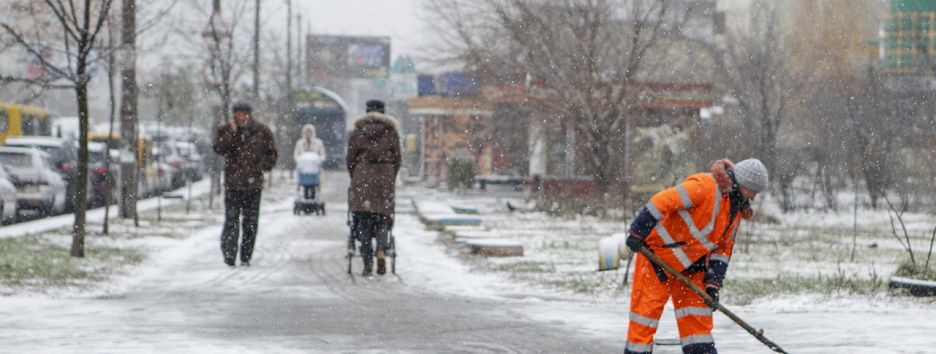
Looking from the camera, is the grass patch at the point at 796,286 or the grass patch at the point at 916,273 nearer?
the grass patch at the point at 796,286

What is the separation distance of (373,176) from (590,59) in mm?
Answer: 14488

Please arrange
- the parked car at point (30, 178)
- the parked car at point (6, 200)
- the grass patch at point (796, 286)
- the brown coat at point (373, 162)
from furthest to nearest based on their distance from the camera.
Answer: the parked car at point (30, 178) < the parked car at point (6, 200) < the brown coat at point (373, 162) < the grass patch at point (796, 286)

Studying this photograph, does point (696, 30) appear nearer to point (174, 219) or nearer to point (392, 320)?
point (174, 219)

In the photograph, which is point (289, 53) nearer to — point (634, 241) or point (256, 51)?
point (256, 51)

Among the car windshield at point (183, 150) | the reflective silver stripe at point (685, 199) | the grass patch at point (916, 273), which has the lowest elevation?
the grass patch at point (916, 273)

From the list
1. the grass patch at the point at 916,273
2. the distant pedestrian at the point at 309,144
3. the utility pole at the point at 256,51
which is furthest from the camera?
the utility pole at the point at 256,51

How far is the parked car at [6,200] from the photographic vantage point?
912 inches

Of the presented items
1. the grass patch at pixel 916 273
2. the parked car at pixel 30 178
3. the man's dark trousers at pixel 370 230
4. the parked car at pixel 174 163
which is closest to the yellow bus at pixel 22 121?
the parked car at pixel 174 163

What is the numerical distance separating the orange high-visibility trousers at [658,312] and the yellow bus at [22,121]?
34132 millimetres

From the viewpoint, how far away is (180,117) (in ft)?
230

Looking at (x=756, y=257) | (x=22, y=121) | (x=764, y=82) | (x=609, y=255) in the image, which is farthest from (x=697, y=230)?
(x=22, y=121)

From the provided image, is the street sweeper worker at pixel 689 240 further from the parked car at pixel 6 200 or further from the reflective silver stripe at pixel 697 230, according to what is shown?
the parked car at pixel 6 200

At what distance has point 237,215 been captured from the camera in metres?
14.2

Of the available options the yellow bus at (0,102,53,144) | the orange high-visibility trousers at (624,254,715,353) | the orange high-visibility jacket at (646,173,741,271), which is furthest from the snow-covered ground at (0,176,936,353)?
the yellow bus at (0,102,53,144)
